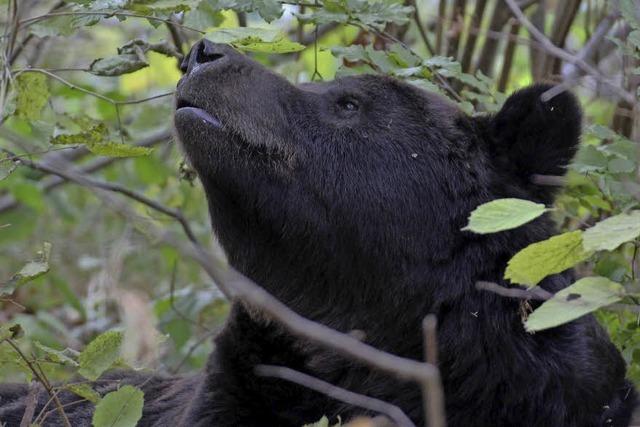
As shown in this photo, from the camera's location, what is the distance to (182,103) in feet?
11.9

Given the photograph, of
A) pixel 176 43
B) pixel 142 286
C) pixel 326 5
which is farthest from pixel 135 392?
pixel 142 286

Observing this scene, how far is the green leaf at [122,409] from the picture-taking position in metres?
3.26

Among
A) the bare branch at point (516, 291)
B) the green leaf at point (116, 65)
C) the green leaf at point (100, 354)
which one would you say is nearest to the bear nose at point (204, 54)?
the green leaf at point (116, 65)

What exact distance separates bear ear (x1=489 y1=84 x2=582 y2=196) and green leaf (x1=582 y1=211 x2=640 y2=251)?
1009 millimetres

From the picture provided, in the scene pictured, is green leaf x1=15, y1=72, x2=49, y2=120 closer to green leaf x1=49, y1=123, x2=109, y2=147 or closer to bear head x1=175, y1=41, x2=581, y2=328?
green leaf x1=49, y1=123, x2=109, y2=147

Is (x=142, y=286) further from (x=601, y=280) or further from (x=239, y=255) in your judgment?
(x=601, y=280)

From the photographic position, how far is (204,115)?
3.57 m

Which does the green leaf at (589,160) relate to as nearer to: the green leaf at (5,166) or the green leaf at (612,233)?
the green leaf at (612,233)

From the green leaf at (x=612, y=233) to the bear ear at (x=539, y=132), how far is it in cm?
101

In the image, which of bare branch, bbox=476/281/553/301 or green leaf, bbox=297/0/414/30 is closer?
bare branch, bbox=476/281/553/301

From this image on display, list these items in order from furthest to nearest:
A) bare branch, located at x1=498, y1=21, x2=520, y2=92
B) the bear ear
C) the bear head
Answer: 1. bare branch, located at x1=498, y1=21, x2=520, y2=92
2. the bear ear
3. the bear head

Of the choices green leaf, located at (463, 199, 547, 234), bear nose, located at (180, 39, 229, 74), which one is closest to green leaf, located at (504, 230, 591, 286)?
green leaf, located at (463, 199, 547, 234)

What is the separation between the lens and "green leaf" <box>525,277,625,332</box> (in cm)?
265

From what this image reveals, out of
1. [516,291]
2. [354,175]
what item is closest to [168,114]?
[354,175]
